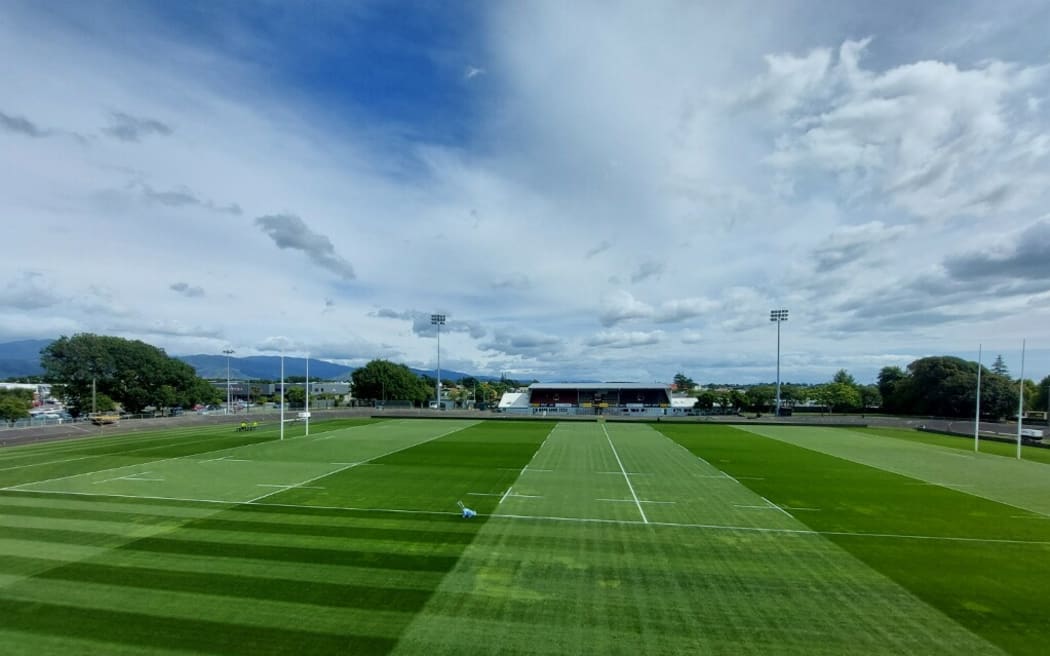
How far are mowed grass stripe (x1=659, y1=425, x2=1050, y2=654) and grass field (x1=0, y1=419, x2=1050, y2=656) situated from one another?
9cm

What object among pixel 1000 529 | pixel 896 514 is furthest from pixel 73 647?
pixel 1000 529

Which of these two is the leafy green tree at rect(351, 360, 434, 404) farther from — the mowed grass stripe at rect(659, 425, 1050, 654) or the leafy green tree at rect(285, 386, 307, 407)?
the mowed grass stripe at rect(659, 425, 1050, 654)

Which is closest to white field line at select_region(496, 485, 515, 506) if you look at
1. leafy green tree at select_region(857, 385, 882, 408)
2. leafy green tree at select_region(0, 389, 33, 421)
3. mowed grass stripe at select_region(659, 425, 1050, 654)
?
mowed grass stripe at select_region(659, 425, 1050, 654)

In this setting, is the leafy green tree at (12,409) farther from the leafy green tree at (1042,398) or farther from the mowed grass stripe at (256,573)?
the leafy green tree at (1042,398)

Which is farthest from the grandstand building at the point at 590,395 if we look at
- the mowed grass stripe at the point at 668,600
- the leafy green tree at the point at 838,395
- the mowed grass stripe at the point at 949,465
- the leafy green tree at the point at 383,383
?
the mowed grass stripe at the point at 668,600

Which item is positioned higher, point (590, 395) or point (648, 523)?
point (648, 523)

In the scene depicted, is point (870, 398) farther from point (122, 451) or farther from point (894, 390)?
point (122, 451)

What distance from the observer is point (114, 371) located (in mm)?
66875

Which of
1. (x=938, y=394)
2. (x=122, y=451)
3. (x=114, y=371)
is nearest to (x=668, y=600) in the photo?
(x=122, y=451)

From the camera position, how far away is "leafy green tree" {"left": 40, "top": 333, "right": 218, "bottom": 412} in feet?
209

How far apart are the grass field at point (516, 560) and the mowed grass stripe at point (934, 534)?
0.28 ft

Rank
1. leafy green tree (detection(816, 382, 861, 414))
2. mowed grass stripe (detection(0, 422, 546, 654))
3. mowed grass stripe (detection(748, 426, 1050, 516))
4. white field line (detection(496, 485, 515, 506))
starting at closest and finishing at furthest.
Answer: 1. mowed grass stripe (detection(0, 422, 546, 654))
2. white field line (detection(496, 485, 515, 506))
3. mowed grass stripe (detection(748, 426, 1050, 516))
4. leafy green tree (detection(816, 382, 861, 414))

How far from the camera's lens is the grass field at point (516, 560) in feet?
30.9

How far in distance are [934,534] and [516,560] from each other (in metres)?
13.5
